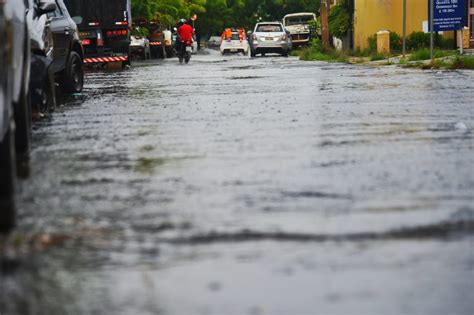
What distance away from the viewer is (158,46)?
57281 millimetres

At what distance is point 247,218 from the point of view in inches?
248

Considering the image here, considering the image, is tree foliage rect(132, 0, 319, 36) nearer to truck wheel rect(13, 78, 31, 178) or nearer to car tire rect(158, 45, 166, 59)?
car tire rect(158, 45, 166, 59)

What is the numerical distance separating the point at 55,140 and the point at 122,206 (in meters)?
4.31

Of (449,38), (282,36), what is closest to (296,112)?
(449,38)

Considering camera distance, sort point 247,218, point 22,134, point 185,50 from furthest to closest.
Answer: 1. point 185,50
2. point 22,134
3. point 247,218

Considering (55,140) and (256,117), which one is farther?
(256,117)

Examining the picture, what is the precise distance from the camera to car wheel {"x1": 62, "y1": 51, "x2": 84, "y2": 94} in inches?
731

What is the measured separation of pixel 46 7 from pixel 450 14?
17.3 m

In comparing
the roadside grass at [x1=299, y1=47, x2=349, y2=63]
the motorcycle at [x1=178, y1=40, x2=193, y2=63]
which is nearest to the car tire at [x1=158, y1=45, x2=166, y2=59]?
the roadside grass at [x1=299, y1=47, x2=349, y2=63]

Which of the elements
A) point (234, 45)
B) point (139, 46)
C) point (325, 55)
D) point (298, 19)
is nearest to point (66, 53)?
point (325, 55)

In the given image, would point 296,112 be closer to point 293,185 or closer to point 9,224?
point 293,185

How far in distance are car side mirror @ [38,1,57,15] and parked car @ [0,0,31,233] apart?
6189 millimetres

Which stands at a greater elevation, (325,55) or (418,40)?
(418,40)

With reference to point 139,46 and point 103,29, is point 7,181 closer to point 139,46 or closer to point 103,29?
point 103,29
